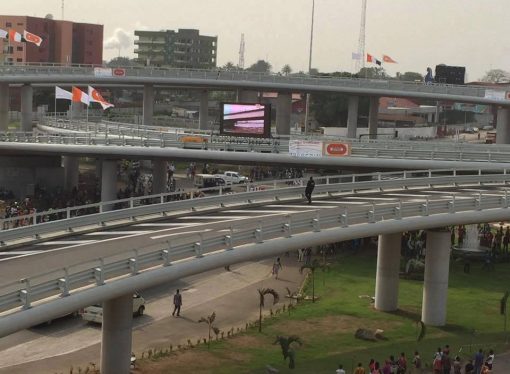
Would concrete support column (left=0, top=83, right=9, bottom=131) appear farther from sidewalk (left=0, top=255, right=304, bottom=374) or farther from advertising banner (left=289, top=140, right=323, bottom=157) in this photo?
sidewalk (left=0, top=255, right=304, bottom=374)

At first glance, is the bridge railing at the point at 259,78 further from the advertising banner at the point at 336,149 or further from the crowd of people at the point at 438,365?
the crowd of people at the point at 438,365

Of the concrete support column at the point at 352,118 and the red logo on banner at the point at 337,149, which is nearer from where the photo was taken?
the red logo on banner at the point at 337,149

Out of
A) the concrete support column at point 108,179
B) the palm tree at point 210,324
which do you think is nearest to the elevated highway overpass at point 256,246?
the palm tree at point 210,324

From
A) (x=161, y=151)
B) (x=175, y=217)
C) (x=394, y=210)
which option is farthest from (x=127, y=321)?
(x=161, y=151)

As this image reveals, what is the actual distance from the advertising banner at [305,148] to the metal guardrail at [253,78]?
23.5 metres

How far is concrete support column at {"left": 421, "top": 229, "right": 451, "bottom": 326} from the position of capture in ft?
114

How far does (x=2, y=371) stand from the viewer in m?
27.2

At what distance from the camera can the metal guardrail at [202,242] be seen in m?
19.6

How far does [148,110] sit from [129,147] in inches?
978

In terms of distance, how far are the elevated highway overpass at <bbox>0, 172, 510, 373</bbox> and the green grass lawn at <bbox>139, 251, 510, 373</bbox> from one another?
1.41 meters

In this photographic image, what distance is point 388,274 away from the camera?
3703 centimetres

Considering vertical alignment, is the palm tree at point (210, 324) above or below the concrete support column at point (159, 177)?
below

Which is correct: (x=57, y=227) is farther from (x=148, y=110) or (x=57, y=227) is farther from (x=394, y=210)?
(x=148, y=110)

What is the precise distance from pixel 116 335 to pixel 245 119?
3353cm
